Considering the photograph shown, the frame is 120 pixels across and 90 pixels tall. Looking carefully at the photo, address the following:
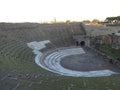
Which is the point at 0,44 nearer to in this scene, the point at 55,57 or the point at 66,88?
the point at 55,57

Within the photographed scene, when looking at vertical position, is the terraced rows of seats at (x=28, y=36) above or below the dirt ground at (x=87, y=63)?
above

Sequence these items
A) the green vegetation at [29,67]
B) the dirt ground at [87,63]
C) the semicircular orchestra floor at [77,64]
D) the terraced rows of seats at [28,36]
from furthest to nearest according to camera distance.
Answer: the terraced rows of seats at [28,36]
the dirt ground at [87,63]
the semicircular orchestra floor at [77,64]
the green vegetation at [29,67]

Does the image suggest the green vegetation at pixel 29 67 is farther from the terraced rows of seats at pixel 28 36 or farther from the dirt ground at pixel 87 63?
the dirt ground at pixel 87 63

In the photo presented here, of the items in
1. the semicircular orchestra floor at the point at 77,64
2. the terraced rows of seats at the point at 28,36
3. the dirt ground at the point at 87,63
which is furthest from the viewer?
the terraced rows of seats at the point at 28,36

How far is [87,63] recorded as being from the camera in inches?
1057

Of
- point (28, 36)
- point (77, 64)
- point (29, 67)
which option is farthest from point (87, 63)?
point (28, 36)

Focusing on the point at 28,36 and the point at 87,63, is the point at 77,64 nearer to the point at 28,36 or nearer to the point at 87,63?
the point at 87,63

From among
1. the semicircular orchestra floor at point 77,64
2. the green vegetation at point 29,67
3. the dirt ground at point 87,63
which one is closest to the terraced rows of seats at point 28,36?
the green vegetation at point 29,67

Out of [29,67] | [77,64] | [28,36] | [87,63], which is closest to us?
[29,67]

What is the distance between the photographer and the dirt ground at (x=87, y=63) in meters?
24.6

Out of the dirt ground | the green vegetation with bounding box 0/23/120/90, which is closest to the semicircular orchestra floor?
the dirt ground

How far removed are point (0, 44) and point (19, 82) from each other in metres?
15.3

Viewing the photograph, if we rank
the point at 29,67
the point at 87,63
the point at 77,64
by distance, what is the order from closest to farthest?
the point at 29,67, the point at 77,64, the point at 87,63

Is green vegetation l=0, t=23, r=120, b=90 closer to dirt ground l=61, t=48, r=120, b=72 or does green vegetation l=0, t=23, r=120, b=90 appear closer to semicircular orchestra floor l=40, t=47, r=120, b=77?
semicircular orchestra floor l=40, t=47, r=120, b=77
